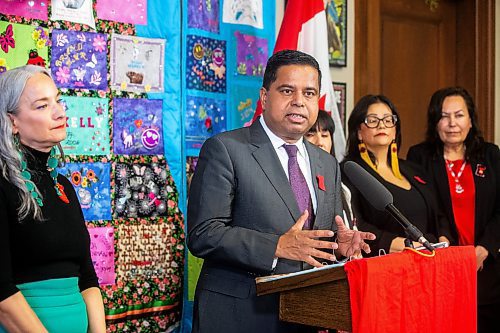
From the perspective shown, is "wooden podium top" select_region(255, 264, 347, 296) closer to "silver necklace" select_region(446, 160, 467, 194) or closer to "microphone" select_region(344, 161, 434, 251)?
"microphone" select_region(344, 161, 434, 251)

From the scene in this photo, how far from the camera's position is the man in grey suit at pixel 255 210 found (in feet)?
6.91

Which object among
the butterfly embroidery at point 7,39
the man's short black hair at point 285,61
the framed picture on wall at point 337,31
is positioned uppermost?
the framed picture on wall at point 337,31

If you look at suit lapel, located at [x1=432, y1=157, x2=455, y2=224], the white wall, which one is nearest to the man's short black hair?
suit lapel, located at [x1=432, y1=157, x2=455, y2=224]

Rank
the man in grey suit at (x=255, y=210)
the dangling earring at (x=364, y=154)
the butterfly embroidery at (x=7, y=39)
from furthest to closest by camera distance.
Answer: the dangling earring at (x=364, y=154)
the butterfly embroidery at (x=7, y=39)
the man in grey suit at (x=255, y=210)

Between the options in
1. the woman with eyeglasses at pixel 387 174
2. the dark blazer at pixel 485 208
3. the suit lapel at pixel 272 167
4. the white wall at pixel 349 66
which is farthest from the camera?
the white wall at pixel 349 66

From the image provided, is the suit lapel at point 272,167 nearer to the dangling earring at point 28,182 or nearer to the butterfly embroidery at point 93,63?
the dangling earring at point 28,182

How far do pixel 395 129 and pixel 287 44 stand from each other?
0.72 m

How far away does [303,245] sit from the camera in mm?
1934

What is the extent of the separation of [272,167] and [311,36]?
1.66 meters

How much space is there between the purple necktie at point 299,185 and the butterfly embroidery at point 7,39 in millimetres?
1204

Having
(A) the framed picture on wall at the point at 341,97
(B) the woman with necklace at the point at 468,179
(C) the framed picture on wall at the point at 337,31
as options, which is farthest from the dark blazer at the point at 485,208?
(C) the framed picture on wall at the point at 337,31

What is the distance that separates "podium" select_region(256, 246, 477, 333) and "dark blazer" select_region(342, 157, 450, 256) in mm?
958

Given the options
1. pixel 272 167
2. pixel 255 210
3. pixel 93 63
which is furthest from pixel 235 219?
pixel 93 63

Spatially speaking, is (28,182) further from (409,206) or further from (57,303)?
(409,206)
